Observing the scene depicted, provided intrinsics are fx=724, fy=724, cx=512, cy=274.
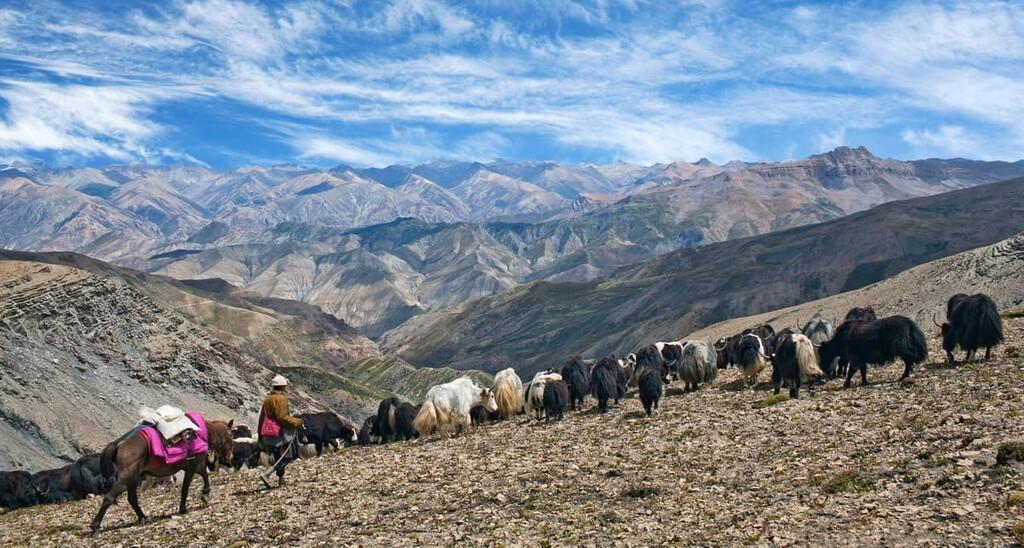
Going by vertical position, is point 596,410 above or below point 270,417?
below

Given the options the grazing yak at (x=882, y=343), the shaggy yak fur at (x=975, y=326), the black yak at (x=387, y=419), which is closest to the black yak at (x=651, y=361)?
the black yak at (x=387, y=419)

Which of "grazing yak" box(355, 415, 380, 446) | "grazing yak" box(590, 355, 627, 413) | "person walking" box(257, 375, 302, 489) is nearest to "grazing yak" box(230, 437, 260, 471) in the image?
"grazing yak" box(355, 415, 380, 446)

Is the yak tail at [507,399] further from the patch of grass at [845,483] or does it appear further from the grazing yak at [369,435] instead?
the patch of grass at [845,483]

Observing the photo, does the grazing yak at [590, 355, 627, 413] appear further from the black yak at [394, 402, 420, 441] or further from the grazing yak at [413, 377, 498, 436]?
the black yak at [394, 402, 420, 441]

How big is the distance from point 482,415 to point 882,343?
554 inches

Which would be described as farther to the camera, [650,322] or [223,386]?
[650,322]

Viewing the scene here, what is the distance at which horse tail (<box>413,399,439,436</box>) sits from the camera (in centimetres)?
2538

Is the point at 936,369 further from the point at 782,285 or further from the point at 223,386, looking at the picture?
the point at 782,285

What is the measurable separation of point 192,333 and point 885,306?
69.1m

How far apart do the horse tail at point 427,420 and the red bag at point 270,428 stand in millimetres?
8967

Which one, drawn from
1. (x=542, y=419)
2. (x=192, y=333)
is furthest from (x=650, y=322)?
(x=542, y=419)

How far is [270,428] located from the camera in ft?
55.2

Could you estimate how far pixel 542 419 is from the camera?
25.2m

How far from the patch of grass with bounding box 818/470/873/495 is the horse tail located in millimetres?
15940
